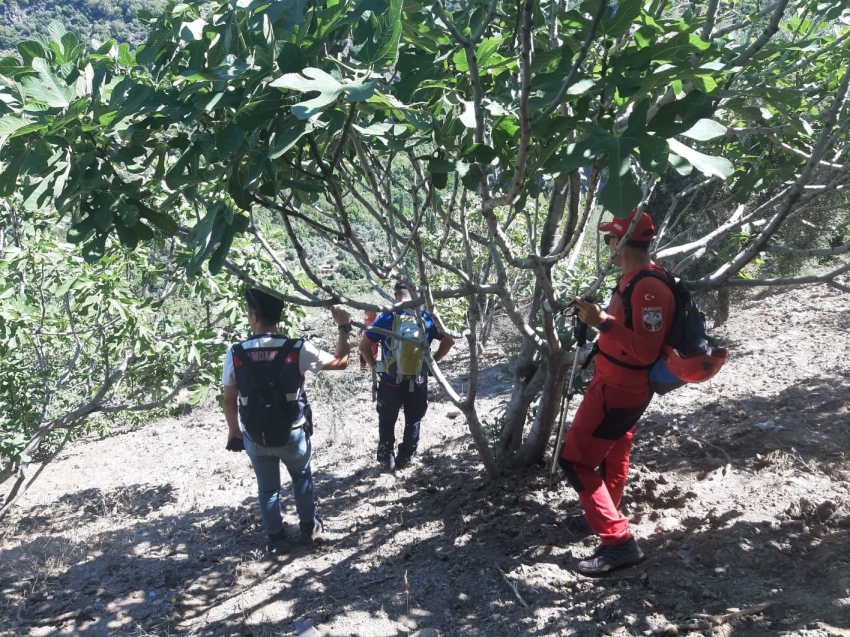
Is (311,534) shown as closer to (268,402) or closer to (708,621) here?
(268,402)

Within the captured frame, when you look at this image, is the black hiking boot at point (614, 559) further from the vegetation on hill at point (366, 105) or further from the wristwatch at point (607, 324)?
the vegetation on hill at point (366, 105)

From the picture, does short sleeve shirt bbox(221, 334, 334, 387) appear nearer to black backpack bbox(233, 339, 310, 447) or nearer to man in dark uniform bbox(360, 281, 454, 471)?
black backpack bbox(233, 339, 310, 447)

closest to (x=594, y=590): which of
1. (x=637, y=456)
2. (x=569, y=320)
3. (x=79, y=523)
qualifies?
(x=637, y=456)

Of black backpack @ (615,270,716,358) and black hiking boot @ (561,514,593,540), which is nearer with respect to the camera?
black backpack @ (615,270,716,358)

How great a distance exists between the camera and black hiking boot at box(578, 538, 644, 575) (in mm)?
3361

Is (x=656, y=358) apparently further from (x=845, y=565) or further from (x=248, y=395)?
(x=248, y=395)

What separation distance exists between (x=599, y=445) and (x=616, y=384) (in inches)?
13.6

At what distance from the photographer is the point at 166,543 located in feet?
15.9

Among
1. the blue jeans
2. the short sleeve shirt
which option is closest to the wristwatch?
the short sleeve shirt

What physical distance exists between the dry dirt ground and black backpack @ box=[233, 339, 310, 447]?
0.86 meters

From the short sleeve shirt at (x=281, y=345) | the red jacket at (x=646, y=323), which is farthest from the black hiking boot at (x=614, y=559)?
the short sleeve shirt at (x=281, y=345)

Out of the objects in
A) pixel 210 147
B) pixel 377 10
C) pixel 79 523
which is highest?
pixel 377 10

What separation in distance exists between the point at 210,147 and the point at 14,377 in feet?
12.7

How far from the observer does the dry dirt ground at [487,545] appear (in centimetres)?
311
